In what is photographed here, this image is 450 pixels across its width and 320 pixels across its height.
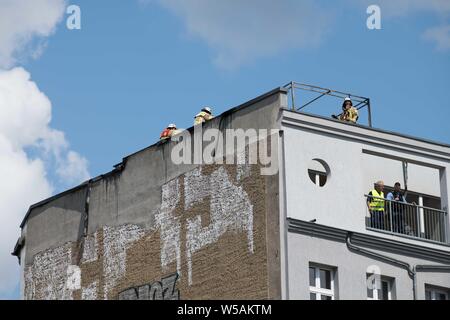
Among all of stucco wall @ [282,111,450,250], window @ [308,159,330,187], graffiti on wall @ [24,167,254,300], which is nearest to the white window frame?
stucco wall @ [282,111,450,250]

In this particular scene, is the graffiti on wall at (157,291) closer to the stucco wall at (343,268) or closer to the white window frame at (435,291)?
the stucco wall at (343,268)

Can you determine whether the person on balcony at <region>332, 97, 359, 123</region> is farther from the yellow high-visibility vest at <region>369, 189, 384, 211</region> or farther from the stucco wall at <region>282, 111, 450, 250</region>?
the yellow high-visibility vest at <region>369, 189, 384, 211</region>

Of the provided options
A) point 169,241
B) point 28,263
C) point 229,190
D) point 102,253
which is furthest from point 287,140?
point 28,263

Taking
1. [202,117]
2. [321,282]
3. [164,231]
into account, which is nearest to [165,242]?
[164,231]

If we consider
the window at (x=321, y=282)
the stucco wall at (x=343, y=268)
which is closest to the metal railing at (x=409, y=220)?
the stucco wall at (x=343, y=268)

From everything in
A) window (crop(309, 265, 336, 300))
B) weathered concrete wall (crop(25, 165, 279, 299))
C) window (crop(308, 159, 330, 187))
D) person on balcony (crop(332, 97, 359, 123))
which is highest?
person on balcony (crop(332, 97, 359, 123))

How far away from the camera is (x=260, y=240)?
48.5 meters

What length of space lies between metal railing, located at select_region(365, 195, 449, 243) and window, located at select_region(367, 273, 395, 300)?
1529 mm

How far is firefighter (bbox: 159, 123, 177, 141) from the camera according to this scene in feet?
177

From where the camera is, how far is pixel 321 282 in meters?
48.5

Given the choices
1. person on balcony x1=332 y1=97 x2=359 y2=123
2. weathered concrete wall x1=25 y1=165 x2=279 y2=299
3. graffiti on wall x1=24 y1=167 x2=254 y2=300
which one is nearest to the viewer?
weathered concrete wall x1=25 y1=165 x2=279 y2=299

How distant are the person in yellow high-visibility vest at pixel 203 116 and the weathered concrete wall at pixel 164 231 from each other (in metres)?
0.71

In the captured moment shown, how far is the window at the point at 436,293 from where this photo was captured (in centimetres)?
5062

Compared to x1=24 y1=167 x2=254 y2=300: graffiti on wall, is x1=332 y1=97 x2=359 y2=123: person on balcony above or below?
above
